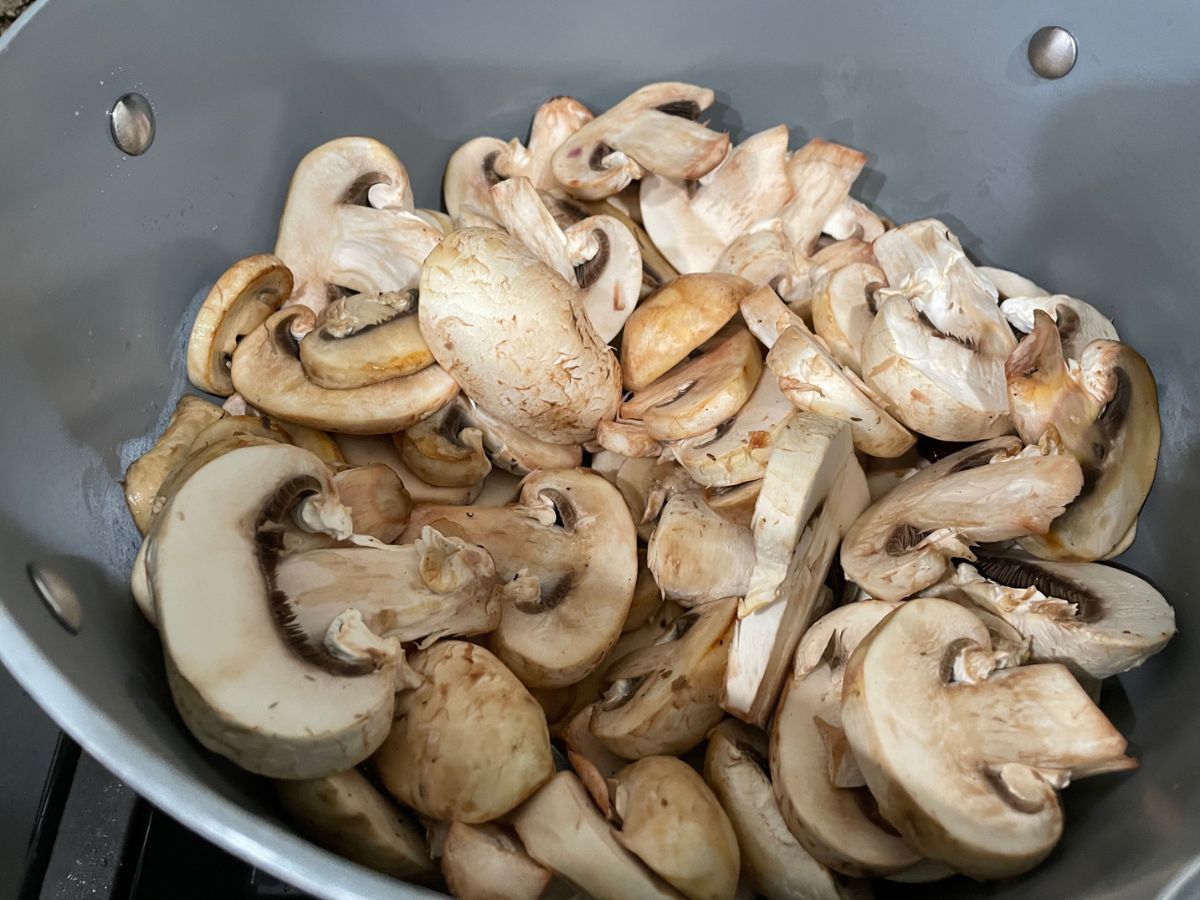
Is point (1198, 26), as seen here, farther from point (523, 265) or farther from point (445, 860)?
point (445, 860)

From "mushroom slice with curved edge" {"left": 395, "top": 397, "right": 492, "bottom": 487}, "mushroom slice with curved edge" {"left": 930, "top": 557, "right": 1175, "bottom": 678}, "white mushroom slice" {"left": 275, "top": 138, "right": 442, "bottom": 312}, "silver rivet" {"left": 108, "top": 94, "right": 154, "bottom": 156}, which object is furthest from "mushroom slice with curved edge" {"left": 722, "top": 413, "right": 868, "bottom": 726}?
"silver rivet" {"left": 108, "top": 94, "right": 154, "bottom": 156}

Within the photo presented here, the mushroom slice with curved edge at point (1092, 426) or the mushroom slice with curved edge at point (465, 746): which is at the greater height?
the mushroom slice with curved edge at point (1092, 426)

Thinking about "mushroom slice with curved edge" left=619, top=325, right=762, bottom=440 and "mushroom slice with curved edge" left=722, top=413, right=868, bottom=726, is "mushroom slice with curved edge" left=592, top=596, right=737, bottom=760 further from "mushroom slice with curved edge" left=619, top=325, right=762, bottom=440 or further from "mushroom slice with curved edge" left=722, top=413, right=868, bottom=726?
"mushroom slice with curved edge" left=619, top=325, right=762, bottom=440

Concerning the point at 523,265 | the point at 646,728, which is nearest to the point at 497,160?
the point at 523,265

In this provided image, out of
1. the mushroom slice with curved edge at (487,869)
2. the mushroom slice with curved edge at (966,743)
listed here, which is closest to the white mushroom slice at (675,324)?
the mushroom slice with curved edge at (966,743)

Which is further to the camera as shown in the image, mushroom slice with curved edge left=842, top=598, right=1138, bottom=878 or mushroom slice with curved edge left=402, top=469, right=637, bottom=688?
mushroom slice with curved edge left=402, top=469, right=637, bottom=688

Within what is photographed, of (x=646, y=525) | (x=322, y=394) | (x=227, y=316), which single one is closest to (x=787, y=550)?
(x=646, y=525)

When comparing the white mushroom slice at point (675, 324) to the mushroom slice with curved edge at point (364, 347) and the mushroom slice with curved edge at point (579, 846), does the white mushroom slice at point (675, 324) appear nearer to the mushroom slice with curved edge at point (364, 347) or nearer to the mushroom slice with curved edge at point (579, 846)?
the mushroom slice with curved edge at point (364, 347)
